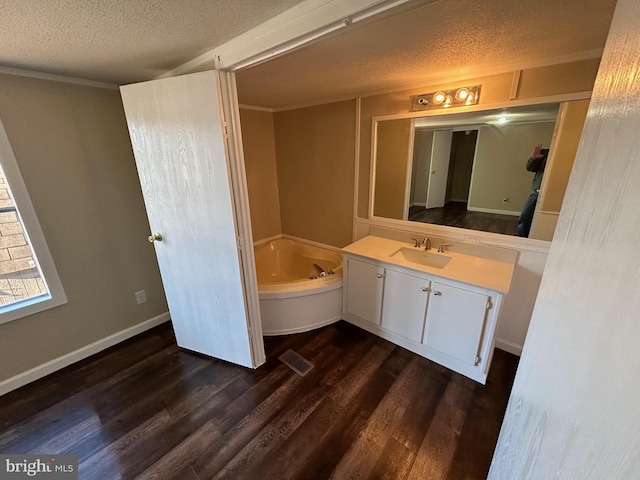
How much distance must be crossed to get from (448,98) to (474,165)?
0.56 metres

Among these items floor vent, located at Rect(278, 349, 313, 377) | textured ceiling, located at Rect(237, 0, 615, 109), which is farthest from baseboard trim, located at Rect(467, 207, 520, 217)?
floor vent, located at Rect(278, 349, 313, 377)

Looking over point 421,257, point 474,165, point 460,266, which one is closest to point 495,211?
point 474,165

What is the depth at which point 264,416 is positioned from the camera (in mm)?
1617

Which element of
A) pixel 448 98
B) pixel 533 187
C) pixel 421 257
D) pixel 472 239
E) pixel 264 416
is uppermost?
pixel 448 98

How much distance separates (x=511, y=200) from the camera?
6.35ft

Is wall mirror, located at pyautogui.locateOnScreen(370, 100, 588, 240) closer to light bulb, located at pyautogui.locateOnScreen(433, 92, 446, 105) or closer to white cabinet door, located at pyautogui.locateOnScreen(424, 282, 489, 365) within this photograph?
light bulb, located at pyautogui.locateOnScreen(433, 92, 446, 105)

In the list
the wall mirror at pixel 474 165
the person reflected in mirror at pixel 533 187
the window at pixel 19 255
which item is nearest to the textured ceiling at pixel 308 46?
the wall mirror at pixel 474 165

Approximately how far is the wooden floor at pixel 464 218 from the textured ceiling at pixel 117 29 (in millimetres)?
1828

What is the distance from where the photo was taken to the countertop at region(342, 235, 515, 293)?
1.71 m

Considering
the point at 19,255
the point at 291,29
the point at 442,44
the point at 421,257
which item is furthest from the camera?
the point at 421,257

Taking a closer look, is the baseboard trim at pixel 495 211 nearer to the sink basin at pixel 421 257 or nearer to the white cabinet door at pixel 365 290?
the sink basin at pixel 421 257

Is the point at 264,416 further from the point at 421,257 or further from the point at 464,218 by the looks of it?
the point at 464,218

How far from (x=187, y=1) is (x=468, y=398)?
8.34 ft

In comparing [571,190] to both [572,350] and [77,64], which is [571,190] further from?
[77,64]
